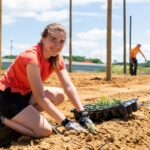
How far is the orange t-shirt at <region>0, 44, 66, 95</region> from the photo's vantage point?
2629mm

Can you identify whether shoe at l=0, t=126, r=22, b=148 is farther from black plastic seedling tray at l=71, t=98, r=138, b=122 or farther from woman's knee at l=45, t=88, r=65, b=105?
black plastic seedling tray at l=71, t=98, r=138, b=122

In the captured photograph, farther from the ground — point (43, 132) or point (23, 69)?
point (23, 69)

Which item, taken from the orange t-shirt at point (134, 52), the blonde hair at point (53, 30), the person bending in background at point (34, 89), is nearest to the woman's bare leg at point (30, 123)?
the person bending in background at point (34, 89)

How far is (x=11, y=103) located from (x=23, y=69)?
39 centimetres

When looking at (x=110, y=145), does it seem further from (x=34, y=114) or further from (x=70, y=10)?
(x=70, y=10)

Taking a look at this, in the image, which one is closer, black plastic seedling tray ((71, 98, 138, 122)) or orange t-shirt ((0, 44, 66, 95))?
orange t-shirt ((0, 44, 66, 95))

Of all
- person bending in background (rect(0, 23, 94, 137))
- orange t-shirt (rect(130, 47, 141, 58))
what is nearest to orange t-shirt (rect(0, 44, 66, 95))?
person bending in background (rect(0, 23, 94, 137))

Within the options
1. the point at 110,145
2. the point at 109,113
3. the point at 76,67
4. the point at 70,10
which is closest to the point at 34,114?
the point at 110,145

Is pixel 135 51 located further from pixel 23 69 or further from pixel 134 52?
pixel 23 69

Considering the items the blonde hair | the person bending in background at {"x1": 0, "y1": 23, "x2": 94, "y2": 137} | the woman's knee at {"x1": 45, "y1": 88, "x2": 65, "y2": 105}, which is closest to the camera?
A: the person bending in background at {"x1": 0, "y1": 23, "x2": 94, "y2": 137}

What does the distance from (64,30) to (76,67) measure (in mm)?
25787

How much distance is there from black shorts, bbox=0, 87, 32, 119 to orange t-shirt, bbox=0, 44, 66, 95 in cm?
6

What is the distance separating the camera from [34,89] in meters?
2.56

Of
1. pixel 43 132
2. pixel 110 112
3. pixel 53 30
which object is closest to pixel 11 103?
pixel 43 132
